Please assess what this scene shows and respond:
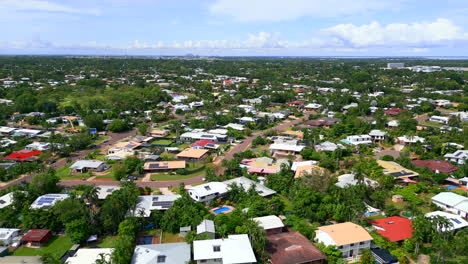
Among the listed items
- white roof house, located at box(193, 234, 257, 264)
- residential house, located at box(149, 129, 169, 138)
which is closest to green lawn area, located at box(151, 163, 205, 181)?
white roof house, located at box(193, 234, 257, 264)

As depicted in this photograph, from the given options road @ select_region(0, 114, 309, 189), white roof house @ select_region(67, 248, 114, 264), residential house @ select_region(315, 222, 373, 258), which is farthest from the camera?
road @ select_region(0, 114, 309, 189)

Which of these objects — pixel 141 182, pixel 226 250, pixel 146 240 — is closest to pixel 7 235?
pixel 146 240

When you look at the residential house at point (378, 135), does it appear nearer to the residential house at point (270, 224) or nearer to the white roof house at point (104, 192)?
the residential house at point (270, 224)

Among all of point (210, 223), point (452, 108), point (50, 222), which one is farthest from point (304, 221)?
point (452, 108)

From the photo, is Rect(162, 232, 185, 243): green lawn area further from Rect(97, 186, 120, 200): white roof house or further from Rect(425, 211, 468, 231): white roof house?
Rect(425, 211, 468, 231): white roof house

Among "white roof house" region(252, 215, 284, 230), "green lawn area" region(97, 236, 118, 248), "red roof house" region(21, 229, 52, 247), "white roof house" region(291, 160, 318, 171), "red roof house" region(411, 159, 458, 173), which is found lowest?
"green lawn area" region(97, 236, 118, 248)
